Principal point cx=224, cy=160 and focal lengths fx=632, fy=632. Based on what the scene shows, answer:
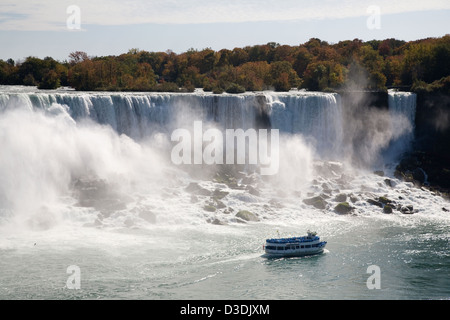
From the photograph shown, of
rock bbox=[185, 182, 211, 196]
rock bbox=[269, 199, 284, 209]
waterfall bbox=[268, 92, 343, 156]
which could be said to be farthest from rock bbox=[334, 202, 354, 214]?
waterfall bbox=[268, 92, 343, 156]

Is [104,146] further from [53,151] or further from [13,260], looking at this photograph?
[13,260]

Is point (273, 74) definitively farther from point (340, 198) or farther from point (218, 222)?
point (218, 222)

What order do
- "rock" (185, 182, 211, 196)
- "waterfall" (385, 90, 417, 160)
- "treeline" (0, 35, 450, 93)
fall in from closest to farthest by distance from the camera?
"rock" (185, 182, 211, 196) < "waterfall" (385, 90, 417, 160) < "treeline" (0, 35, 450, 93)

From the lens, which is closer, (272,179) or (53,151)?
(53,151)

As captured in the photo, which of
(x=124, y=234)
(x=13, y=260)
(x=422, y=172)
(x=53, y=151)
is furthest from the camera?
(x=422, y=172)

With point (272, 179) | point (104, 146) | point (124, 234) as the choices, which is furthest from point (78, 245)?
point (272, 179)

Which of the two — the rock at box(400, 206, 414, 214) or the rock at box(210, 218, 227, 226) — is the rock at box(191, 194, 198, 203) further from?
the rock at box(400, 206, 414, 214)
